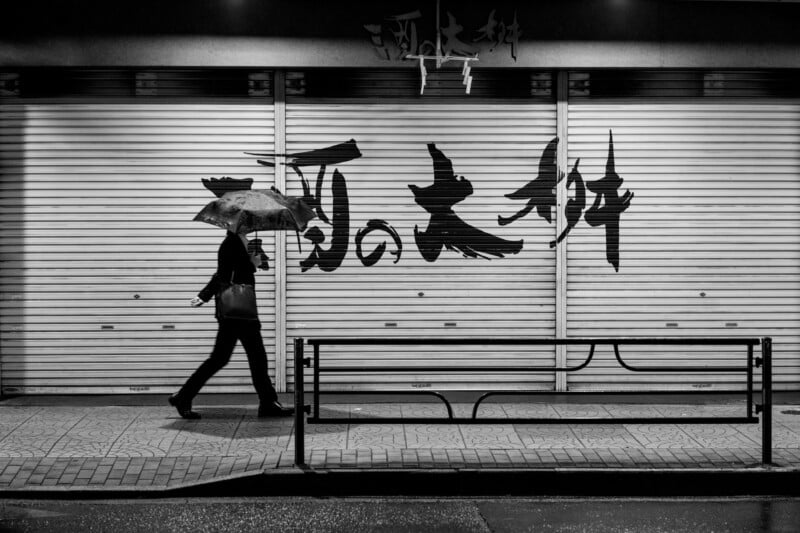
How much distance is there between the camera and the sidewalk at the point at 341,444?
7344 mm

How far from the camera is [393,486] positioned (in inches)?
286

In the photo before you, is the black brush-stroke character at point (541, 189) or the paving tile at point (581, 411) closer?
the paving tile at point (581, 411)

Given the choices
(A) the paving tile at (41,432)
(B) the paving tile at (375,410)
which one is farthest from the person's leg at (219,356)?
(B) the paving tile at (375,410)

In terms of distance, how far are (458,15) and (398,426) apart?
15.0ft

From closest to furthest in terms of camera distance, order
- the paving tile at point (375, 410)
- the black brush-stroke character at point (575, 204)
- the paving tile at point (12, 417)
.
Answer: the paving tile at point (12, 417)
the paving tile at point (375, 410)
the black brush-stroke character at point (575, 204)

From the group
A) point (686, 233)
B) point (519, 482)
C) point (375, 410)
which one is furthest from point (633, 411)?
point (519, 482)

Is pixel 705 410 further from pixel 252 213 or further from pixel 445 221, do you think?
pixel 252 213

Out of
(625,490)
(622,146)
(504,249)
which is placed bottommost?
(625,490)

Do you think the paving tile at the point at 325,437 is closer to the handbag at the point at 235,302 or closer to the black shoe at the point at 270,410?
the black shoe at the point at 270,410

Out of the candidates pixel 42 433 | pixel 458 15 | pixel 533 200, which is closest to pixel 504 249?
pixel 533 200

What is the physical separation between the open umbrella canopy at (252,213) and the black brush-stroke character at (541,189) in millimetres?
2757

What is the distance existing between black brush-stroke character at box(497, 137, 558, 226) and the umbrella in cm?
276

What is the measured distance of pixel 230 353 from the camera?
30.5 feet

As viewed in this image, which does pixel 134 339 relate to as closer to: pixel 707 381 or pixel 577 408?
pixel 577 408
